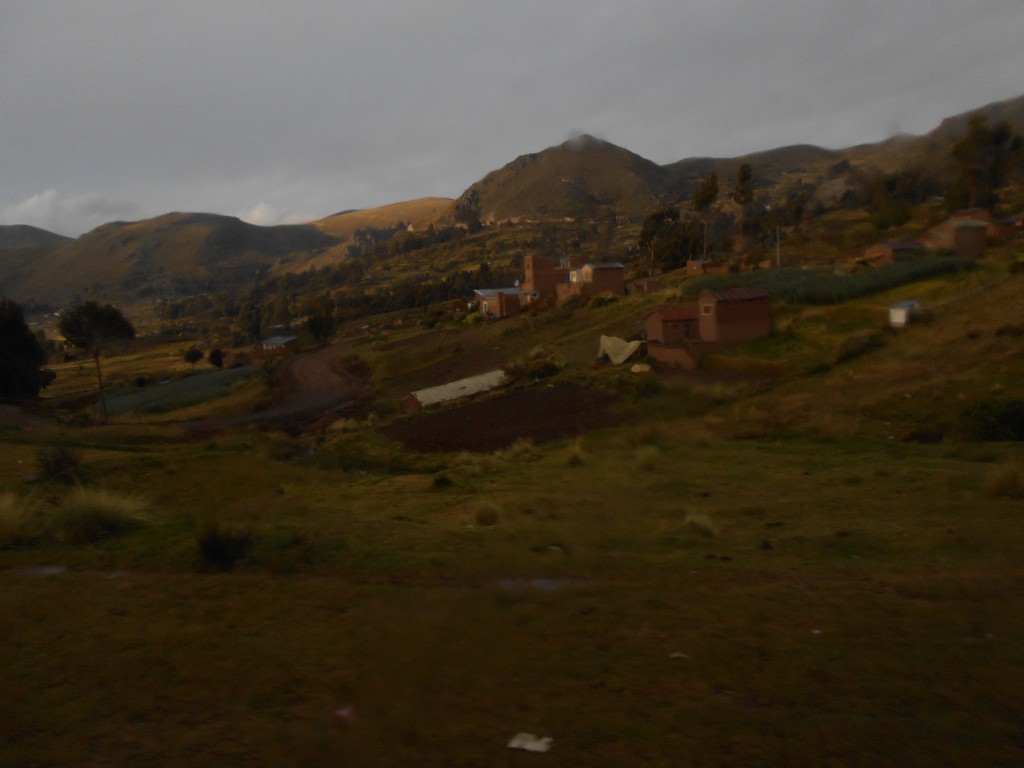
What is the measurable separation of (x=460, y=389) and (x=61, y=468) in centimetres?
2362

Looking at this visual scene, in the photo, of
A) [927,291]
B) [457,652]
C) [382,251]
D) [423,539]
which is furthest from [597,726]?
[382,251]

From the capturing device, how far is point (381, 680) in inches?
162

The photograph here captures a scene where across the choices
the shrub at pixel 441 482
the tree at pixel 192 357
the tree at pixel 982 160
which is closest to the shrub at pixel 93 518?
the shrub at pixel 441 482

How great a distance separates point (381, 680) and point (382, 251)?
529 feet

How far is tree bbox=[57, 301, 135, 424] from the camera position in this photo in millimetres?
38531

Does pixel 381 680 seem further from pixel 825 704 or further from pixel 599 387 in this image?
pixel 599 387

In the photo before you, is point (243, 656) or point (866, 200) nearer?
point (243, 656)

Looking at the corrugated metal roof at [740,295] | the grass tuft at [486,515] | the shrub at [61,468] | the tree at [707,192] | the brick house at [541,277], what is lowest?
the grass tuft at [486,515]

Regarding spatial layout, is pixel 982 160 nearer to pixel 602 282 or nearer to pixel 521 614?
pixel 602 282

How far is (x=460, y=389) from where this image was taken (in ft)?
115

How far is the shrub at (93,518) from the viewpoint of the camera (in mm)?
7840

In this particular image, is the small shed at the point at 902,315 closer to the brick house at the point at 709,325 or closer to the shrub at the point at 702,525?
the brick house at the point at 709,325

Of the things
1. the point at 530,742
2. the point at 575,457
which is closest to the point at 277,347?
the point at 575,457

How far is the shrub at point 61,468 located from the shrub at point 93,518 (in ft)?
10.7
